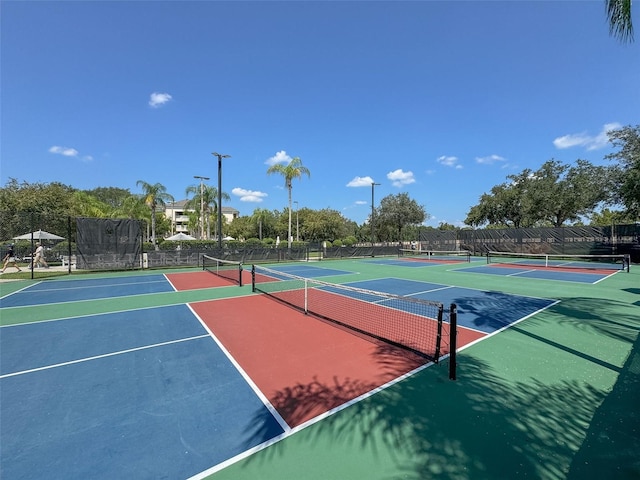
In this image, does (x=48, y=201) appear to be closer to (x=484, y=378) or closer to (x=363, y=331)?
(x=363, y=331)

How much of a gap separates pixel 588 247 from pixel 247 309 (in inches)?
1277

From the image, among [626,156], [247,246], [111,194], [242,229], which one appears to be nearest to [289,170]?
[247,246]

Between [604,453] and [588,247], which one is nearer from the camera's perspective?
[604,453]

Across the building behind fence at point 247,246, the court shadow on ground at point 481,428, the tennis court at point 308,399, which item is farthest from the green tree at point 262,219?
the court shadow on ground at point 481,428

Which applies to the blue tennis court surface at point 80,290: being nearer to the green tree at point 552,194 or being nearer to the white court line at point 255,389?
the white court line at point 255,389

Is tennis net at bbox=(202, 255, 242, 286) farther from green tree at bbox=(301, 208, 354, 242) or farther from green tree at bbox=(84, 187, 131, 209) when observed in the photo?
green tree at bbox=(84, 187, 131, 209)

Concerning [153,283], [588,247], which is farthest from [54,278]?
[588,247]

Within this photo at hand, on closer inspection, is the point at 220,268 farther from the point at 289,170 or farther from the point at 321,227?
the point at 321,227

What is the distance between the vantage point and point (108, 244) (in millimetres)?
20000

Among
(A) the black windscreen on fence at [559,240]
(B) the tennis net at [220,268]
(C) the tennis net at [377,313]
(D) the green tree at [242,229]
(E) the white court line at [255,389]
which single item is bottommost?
(E) the white court line at [255,389]

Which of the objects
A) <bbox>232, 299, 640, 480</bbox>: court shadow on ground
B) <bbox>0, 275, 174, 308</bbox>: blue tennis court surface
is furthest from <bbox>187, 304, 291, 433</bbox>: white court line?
<bbox>0, 275, 174, 308</bbox>: blue tennis court surface

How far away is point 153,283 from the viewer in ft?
48.3

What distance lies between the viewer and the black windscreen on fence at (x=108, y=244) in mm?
19328

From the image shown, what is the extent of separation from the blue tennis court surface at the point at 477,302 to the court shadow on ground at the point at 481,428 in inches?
117
